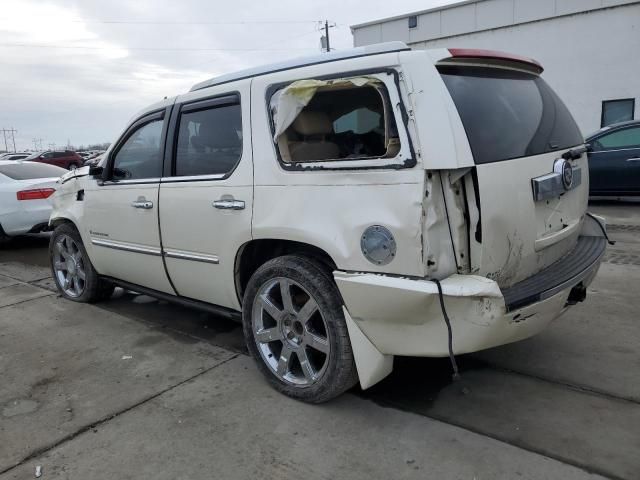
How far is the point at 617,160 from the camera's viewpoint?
914 centimetres

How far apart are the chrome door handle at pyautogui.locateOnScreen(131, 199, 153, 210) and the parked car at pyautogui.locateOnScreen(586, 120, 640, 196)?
Answer: 7.96 meters

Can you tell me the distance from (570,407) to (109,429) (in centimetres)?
256

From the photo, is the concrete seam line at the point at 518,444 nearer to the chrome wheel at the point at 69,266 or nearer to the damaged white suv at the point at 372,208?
the damaged white suv at the point at 372,208

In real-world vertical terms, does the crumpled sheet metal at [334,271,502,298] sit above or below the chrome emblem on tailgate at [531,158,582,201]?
below

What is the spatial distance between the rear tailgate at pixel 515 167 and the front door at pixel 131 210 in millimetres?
2339

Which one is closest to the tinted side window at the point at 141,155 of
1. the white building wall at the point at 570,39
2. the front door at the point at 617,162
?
the front door at the point at 617,162

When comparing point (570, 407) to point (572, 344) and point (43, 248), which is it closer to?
point (572, 344)

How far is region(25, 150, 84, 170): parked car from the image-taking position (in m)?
29.7

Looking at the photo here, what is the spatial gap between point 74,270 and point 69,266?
0.32 ft

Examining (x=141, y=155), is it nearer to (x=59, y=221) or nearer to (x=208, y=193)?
(x=208, y=193)

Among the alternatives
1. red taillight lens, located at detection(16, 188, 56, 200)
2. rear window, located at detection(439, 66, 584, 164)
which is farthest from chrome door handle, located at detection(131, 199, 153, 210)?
red taillight lens, located at detection(16, 188, 56, 200)

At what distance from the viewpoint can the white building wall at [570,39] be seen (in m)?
14.1

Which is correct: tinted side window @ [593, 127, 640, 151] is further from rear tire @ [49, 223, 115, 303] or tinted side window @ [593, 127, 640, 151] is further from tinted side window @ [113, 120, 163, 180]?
rear tire @ [49, 223, 115, 303]

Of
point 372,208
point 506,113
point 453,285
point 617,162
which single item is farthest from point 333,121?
point 617,162
